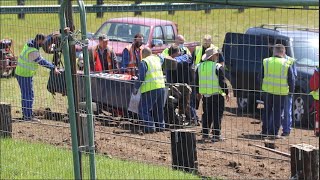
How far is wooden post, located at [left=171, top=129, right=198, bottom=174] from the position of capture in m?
9.78

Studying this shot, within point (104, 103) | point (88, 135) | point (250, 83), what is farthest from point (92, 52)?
point (88, 135)

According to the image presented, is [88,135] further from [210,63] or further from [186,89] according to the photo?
[186,89]

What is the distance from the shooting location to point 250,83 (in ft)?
55.5

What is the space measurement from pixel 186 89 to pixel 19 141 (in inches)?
172

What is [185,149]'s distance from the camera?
32.7ft

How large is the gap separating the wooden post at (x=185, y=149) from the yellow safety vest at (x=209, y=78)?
3.55 m

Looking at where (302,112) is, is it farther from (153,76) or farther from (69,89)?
(69,89)

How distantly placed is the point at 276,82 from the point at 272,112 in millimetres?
615

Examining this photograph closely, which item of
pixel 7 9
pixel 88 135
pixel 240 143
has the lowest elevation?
pixel 240 143

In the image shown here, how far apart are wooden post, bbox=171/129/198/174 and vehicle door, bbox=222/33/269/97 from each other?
19.6ft

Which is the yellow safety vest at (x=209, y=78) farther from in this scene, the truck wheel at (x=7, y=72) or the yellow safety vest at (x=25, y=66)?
the truck wheel at (x=7, y=72)

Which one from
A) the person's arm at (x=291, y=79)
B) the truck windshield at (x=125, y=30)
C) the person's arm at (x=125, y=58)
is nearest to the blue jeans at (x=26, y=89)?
the person's arm at (x=125, y=58)

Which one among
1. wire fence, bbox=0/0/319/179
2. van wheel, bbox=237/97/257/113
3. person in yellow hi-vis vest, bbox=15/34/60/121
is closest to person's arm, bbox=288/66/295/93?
wire fence, bbox=0/0/319/179

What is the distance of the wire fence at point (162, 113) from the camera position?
9739 millimetres
